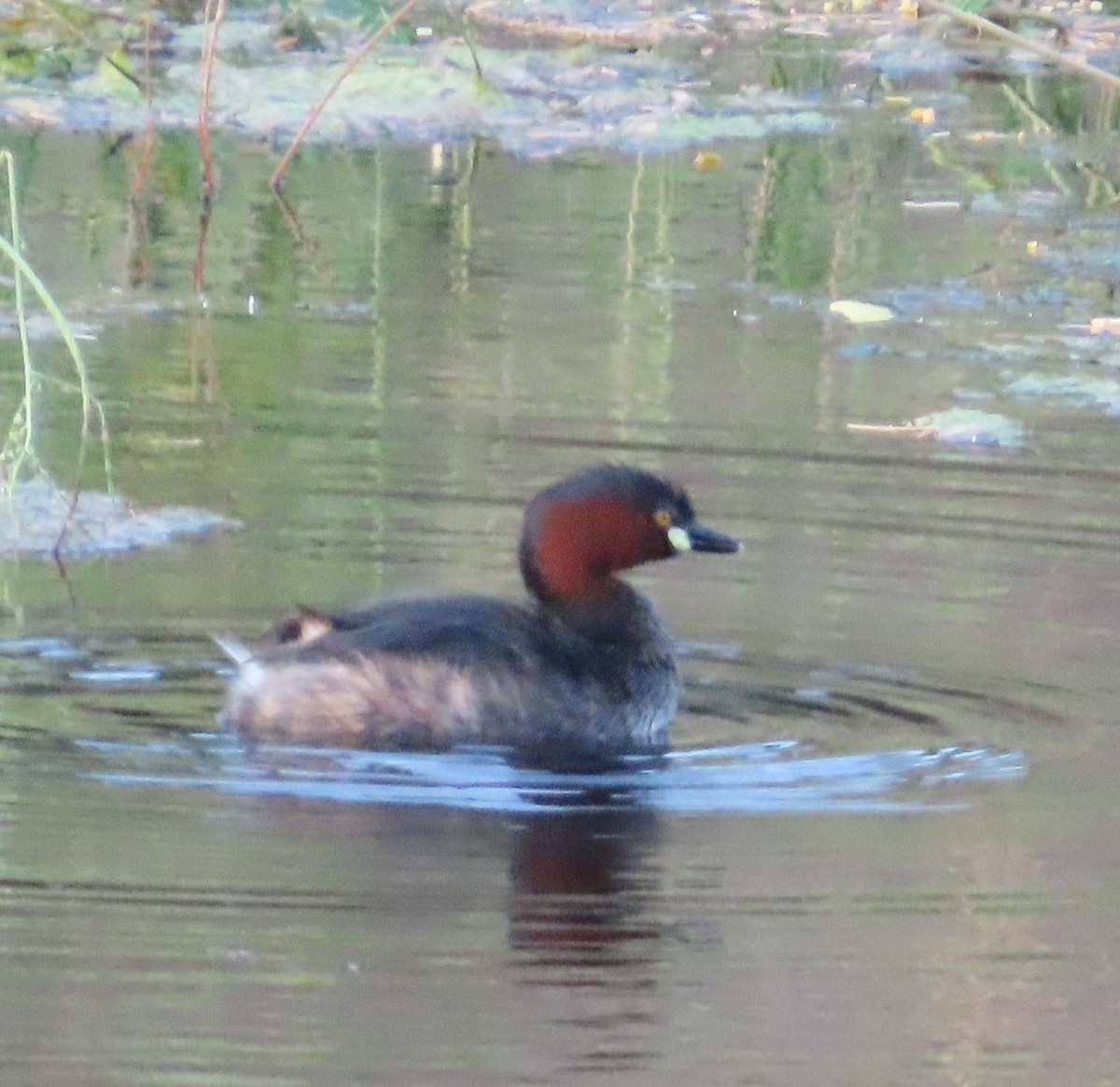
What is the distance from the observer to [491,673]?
20.8ft

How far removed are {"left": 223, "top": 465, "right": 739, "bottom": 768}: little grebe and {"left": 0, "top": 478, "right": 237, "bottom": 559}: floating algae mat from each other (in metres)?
1.27

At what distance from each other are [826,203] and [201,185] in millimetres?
2921

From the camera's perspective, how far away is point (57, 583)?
734 cm

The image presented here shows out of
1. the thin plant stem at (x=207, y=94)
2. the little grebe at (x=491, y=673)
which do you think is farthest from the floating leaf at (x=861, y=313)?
the little grebe at (x=491, y=673)

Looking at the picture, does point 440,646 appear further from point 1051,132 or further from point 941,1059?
point 1051,132

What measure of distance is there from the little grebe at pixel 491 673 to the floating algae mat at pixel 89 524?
127 centimetres

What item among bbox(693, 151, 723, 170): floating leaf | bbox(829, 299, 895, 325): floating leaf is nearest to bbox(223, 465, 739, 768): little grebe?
bbox(829, 299, 895, 325): floating leaf

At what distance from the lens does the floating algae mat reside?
770 cm

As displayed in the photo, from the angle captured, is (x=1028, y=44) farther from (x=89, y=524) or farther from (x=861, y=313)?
(x=861, y=313)

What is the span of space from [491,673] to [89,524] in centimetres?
190

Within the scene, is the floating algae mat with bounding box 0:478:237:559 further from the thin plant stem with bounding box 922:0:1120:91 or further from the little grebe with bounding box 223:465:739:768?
the thin plant stem with bounding box 922:0:1120:91

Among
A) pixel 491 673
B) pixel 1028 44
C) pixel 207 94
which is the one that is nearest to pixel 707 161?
pixel 207 94

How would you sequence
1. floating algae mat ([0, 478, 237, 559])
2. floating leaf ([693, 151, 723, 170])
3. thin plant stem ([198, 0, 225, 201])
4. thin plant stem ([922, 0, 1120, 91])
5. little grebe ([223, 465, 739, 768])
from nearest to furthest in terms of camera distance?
thin plant stem ([922, 0, 1120, 91]) < little grebe ([223, 465, 739, 768]) < floating algae mat ([0, 478, 237, 559]) < thin plant stem ([198, 0, 225, 201]) < floating leaf ([693, 151, 723, 170])

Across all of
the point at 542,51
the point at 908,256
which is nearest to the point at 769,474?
the point at 908,256
